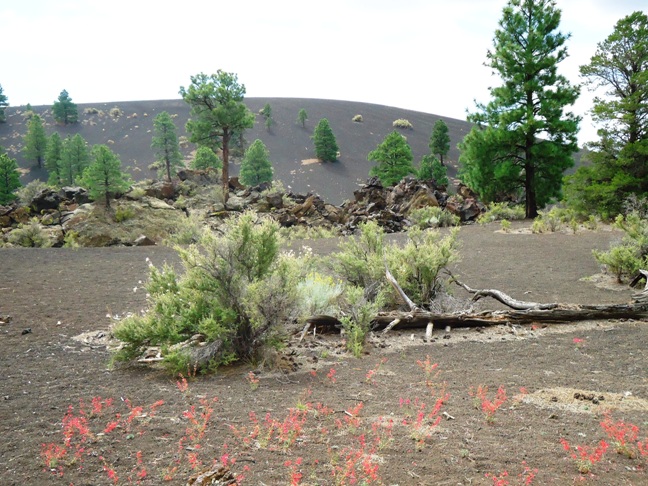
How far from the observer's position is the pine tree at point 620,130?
16.7 meters

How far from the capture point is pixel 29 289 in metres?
8.97

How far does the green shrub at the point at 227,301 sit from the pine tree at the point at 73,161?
48751mm

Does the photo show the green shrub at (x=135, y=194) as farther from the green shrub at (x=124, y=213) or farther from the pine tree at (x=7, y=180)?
the pine tree at (x=7, y=180)

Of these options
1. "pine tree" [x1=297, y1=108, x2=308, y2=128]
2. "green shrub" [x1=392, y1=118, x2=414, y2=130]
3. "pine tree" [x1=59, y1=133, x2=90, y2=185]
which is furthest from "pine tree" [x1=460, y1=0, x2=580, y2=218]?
"green shrub" [x1=392, y1=118, x2=414, y2=130]

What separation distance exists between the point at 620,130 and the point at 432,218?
8.11 m

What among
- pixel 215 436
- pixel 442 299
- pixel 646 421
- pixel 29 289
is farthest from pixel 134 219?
pixel 646 421

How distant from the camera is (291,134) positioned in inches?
3167

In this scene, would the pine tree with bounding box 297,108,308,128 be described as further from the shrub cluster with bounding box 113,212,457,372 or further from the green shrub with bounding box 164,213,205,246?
the shrub cluster with bounding box 113,212,457,372

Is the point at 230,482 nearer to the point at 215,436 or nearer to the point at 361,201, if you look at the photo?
the point at 215,436

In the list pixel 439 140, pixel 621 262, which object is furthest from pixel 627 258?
pixel 439 140

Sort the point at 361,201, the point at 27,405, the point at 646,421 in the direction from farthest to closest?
the point at 361,201 → the point at 27,405 → the point at 646,421

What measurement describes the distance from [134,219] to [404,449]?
20.0 metres

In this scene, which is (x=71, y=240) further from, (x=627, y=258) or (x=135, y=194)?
(x=627, y=258)

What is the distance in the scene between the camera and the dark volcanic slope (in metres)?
62.7
